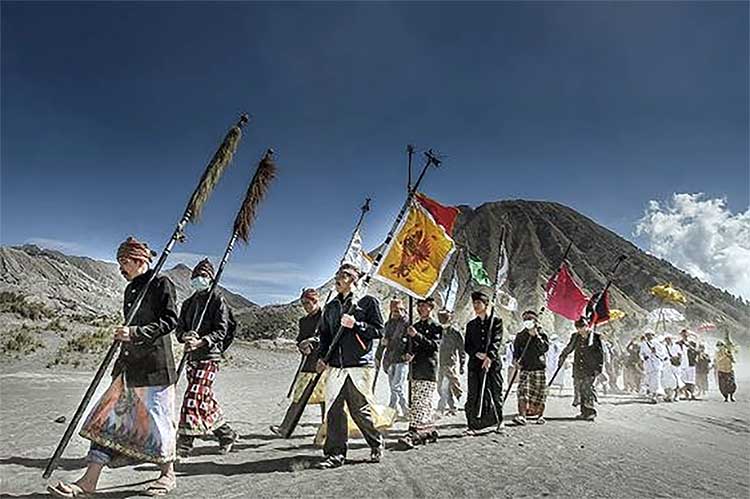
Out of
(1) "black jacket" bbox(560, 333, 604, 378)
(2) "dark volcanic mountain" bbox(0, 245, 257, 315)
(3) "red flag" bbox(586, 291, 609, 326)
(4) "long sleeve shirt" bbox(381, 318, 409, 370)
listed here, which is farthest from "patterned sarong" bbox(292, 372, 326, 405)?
(2) "dark volcanic mountain" bbox(0, 245, 257, 315)

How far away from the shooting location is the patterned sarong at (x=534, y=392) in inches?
444

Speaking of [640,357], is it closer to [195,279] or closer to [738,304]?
[195,279]

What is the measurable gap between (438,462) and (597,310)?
8.52 m

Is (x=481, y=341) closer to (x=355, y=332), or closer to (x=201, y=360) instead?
(x=355, y=332)

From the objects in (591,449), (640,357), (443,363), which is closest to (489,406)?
(591,449)

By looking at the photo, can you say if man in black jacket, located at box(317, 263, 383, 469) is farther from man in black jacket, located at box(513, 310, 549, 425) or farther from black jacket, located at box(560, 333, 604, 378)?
black jacket, located at box(560, 333, 604, 378)

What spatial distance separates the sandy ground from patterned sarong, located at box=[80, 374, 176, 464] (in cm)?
53

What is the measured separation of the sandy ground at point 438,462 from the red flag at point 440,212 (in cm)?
324

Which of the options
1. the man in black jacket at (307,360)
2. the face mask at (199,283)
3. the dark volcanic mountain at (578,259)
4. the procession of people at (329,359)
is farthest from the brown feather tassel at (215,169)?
the dark volcanic mountain at (578,259)

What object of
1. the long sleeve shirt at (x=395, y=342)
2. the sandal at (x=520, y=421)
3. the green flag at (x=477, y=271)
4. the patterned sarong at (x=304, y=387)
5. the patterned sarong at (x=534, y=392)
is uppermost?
the green flag at (x=477, y=271)

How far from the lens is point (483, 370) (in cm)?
918

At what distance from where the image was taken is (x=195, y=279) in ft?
23.9

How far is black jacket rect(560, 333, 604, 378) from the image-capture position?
12.4m

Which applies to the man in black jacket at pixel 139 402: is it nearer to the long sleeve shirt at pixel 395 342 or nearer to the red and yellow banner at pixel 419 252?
the red and yellow banner at pixel 419 252
